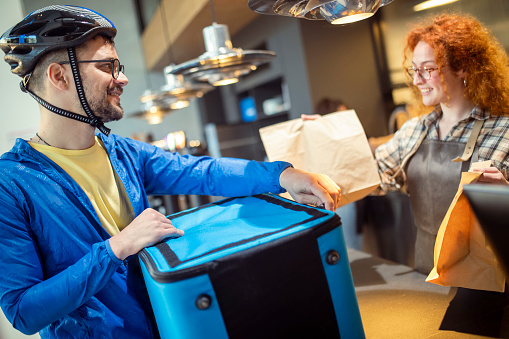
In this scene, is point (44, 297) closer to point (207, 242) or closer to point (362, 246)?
point (207, 242)

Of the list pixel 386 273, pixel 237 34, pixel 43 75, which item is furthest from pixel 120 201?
pixel 237 34

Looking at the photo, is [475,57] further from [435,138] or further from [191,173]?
[191,173]

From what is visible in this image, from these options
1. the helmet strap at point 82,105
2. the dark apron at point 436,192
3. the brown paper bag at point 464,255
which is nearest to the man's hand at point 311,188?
the brown paper bag at point 464,255

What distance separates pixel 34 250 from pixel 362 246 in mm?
1129

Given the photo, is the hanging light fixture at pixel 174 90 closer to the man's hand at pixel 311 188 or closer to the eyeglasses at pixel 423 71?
the eyeglasses at pixel 423 71

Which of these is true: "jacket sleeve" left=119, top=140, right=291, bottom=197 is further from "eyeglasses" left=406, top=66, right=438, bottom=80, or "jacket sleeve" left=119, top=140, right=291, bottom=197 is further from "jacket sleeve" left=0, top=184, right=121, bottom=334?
"eyeglasses" left=406, top=66, right=438, bottom=80

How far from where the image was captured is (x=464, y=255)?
111 centimetres

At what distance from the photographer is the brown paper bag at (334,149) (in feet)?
4.88

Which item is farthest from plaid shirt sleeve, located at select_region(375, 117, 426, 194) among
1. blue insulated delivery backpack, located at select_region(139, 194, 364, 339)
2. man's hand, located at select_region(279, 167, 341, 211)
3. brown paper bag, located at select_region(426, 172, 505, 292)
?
blue insulated delivery backpack, located at select_region(139, 194, 364, 339)

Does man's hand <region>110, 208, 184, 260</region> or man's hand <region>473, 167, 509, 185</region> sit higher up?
man's hand <region>110, 208, 184, 260</region>

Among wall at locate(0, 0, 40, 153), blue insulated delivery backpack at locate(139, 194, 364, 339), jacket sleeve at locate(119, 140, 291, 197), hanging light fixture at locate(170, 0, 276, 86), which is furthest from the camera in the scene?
wall at locate(0, 0, 40, 153)

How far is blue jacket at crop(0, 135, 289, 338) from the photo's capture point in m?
0.87

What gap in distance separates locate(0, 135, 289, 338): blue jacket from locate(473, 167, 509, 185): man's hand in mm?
515

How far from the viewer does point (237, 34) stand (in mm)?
3348
